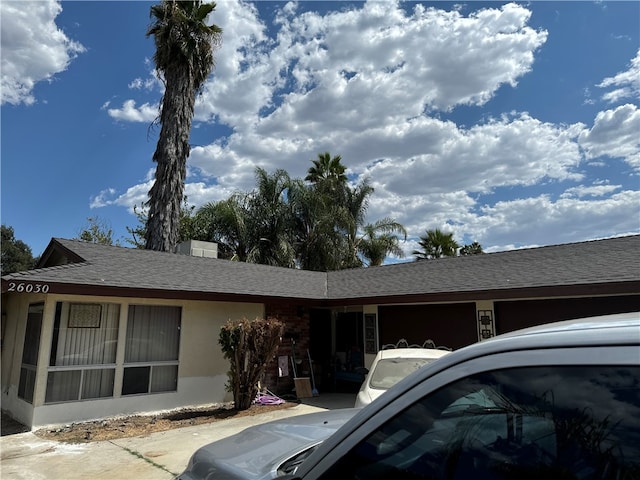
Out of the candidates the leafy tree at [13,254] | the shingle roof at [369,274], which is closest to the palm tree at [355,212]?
the shingle roof at [369,274]

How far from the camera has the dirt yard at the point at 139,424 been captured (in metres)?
8.07

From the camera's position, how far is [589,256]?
10.7m

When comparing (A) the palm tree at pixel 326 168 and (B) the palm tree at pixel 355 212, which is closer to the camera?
(B) the palm tree at pixel 355 212

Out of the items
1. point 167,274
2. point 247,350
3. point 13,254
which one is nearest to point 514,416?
point 247,350

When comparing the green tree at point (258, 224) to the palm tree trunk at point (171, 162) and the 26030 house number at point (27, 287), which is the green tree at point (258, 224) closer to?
the palm tree trunk at point (171, 162)

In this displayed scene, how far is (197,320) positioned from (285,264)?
967 cm

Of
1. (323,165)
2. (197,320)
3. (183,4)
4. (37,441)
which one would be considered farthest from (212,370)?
(323,165)

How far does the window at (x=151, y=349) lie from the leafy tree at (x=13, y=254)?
113 feet

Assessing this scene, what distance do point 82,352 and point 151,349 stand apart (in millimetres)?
1468

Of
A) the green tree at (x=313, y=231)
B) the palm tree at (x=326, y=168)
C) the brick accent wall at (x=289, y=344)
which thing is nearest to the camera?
the brick accent wall at (x=289, y=344)

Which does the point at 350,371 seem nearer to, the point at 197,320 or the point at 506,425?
the point at 197,320

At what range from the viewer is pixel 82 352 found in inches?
367

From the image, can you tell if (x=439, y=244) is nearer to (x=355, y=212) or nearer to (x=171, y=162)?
(x=355, y=212)

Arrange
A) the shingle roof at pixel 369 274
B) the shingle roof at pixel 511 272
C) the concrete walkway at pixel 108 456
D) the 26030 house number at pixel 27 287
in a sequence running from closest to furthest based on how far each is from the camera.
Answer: the concrete walkway at pixel 108 456 < the 26030 house number at pixel 27 287 < the shingle roof at pixel 369 274 < the shingle roof at pixel 511 272
